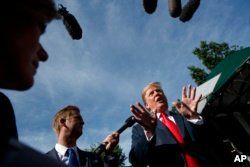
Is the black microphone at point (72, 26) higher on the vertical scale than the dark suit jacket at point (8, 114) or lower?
higher

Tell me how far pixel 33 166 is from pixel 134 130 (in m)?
2.93

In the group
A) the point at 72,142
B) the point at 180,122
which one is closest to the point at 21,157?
the point at 180,122

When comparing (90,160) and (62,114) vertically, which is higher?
(62,114)

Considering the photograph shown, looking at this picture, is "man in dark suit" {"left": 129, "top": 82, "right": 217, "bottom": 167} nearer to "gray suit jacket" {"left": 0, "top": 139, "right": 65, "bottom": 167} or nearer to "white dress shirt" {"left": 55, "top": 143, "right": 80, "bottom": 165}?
"white dress shirt" {"left": 55, "top": 143, "right": 80, "bottom": 165}

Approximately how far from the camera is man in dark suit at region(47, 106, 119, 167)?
3555 mm

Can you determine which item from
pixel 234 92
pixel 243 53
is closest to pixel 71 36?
pixel 243 53

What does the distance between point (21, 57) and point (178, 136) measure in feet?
8.68

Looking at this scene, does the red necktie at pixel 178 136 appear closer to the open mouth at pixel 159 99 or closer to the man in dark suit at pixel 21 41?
the open mouth at pixel 159 99

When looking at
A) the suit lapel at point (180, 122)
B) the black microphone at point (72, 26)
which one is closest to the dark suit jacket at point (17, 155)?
the black microphone at point (72, 26)

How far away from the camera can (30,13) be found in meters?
0.94

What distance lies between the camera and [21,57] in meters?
0.97

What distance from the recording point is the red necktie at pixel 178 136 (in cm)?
312

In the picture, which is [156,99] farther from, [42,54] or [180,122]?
[42,54]

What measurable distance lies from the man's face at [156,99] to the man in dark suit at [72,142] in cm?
75
